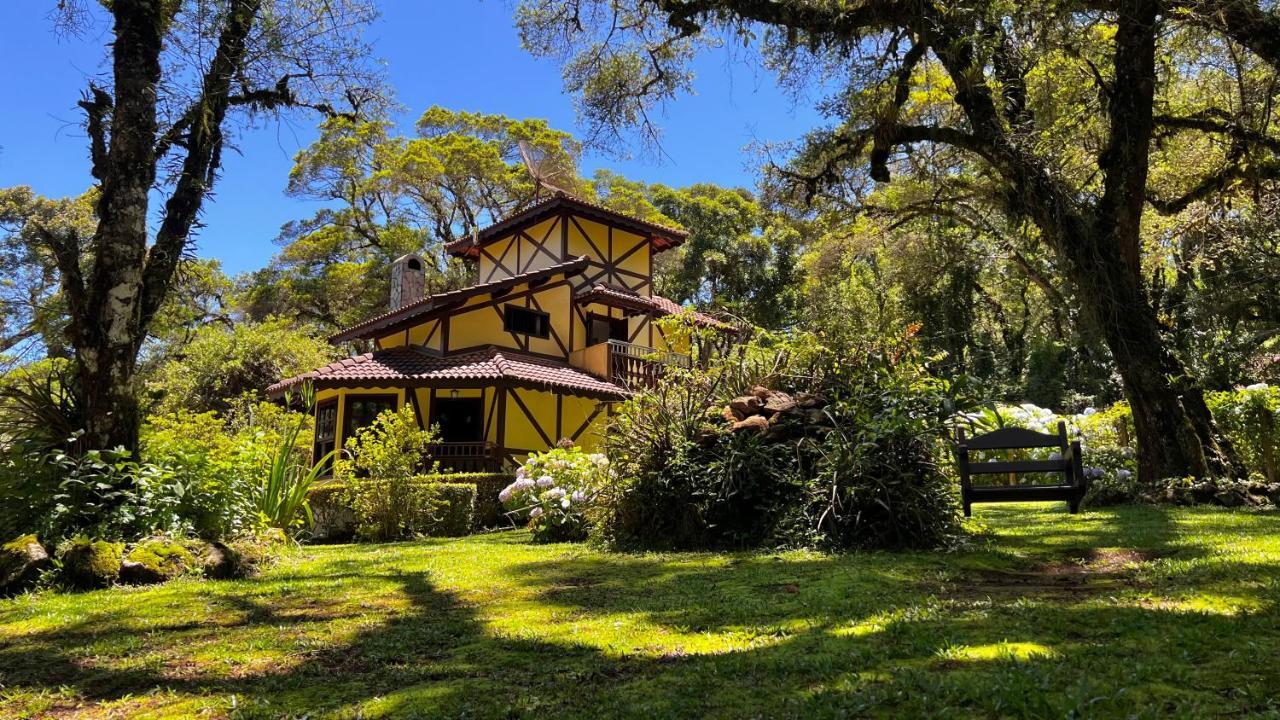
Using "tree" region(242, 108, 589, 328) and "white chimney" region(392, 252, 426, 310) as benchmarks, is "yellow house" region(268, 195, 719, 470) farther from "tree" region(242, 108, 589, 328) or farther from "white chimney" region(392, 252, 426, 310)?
"tree" region(242, 108, 589, 328)

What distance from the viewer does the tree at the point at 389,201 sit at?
32.0 meters

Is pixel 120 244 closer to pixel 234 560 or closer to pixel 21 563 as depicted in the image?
pixel 21 563

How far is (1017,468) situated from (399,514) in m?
8.21

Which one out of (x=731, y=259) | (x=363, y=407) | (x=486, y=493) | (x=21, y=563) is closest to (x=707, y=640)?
(x=21, y=563)

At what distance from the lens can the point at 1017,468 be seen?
6.53 metres

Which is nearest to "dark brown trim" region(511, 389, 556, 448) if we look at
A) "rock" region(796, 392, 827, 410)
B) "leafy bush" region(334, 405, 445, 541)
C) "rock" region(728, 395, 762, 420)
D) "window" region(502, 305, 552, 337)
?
"window" region(502, 305, 552, 337)

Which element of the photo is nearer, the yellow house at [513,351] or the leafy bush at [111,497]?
the leafy bush at [111,497]

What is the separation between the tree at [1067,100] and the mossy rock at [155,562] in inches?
337

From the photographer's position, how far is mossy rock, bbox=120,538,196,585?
510cm

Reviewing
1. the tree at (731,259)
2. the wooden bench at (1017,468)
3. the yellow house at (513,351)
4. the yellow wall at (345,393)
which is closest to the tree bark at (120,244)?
the wooden bench at (1017,468)

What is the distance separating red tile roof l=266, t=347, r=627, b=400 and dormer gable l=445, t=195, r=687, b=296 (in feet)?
14.0

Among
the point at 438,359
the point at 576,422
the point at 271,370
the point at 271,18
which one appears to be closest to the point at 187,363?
the point at 271,370

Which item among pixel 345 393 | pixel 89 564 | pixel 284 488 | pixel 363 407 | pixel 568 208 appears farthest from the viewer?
pixel 568 208

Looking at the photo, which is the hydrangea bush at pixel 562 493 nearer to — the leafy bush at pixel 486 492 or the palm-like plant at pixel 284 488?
the palm-like plant at pixel 284 488
